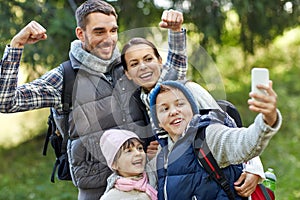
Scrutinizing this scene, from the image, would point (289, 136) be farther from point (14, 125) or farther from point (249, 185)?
point (249, 185)

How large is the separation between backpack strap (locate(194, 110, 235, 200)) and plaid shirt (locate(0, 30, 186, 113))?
0.65m

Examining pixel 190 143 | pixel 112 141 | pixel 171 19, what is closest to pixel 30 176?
pixel 112 141

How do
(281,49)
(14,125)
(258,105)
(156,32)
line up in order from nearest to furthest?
(258,105) < (156,32) < (14,125) < (281,49)

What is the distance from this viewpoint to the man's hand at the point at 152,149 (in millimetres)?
2953

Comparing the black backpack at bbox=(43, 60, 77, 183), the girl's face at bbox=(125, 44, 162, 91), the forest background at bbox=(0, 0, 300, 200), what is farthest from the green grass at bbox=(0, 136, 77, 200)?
the girl's face at bbox=(125, 44, 162, 91)

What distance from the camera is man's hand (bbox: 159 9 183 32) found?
2.95m

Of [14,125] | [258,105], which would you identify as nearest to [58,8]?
[14,125]

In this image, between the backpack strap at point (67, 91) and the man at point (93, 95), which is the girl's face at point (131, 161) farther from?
the backpack strap at point (67, 91)

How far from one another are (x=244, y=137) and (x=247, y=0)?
4.66 m

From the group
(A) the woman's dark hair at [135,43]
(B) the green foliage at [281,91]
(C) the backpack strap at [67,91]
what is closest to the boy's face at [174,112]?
(A) the woman's dark hair at [135,43]

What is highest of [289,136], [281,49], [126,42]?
[126,42]

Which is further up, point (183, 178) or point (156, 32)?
point (156, 32)

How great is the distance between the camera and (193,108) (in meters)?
2.61

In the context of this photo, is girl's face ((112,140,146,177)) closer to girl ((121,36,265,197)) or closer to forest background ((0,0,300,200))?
girl ((121,36,265,197))
